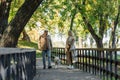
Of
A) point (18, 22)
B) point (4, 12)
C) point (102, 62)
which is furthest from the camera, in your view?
point (4, 12)

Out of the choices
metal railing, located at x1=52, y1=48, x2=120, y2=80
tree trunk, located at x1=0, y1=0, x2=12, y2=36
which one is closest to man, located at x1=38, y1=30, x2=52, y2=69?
metal railing, located at x1=52, y1=48, x2=120, y2=80

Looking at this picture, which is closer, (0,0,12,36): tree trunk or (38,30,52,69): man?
(0,0,12,36): tree trunk

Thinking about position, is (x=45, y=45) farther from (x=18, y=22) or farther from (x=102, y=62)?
(x=102, y=62)

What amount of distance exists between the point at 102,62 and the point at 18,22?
377 cm

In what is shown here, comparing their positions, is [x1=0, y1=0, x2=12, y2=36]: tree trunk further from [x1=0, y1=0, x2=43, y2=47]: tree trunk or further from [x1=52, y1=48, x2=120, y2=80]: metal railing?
[x1=52, y1=48, x2=120, y2=80]: metal railing

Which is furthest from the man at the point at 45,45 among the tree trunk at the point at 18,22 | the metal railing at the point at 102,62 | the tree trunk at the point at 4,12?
the tree trunk at the point at 18,22

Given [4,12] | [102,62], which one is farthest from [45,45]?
[102,62]

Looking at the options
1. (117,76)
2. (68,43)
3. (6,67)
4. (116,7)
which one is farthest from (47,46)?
(116,7)

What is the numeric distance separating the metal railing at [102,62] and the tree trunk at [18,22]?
2.89 metres

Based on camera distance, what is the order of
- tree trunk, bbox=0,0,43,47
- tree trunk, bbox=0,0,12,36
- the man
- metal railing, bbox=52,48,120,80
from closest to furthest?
1. metal railing, bbox=52,48,120,80
2. tree trunk, bbox=0,0,43,47
3. tree trunk, bbox=0,0,12,36
4. the man

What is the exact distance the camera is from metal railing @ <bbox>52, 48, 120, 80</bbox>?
13741 mm

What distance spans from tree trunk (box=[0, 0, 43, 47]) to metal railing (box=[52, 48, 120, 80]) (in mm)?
2886

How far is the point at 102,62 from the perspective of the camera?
626 inches

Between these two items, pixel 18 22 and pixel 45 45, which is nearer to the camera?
pixel 18 22
